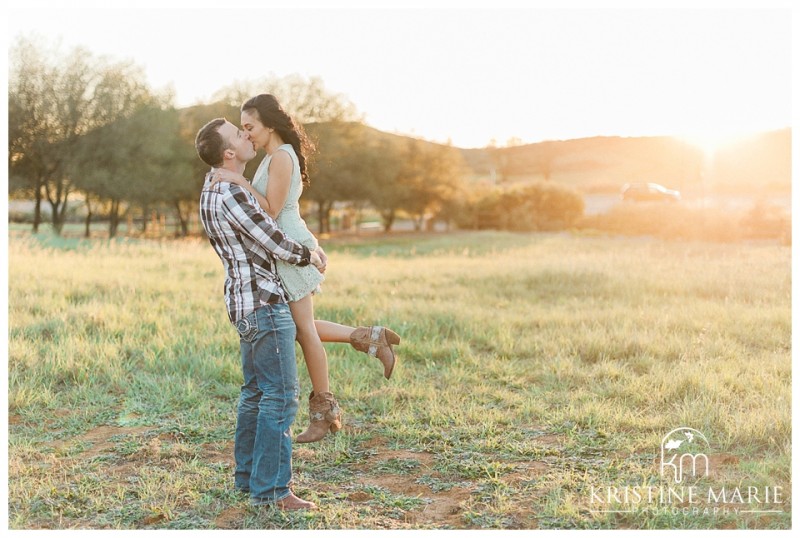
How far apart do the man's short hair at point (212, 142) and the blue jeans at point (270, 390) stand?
90 centimetres

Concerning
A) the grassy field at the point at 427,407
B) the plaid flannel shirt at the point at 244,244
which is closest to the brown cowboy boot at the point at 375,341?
the grassy field at the point at 427,407

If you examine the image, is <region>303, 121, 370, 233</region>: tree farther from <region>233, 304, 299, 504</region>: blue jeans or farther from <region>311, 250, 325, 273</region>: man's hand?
<region>233, 304, 299, 504</region>: blue jeans

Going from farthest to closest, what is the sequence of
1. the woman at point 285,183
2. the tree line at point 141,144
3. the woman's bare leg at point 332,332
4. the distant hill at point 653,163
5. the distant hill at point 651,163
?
the distant hill at point 653,163, the distant hill at point 651,163, the tree line at point 141,144, the woman's bare leg at point 332,332, the woman at point 285,183

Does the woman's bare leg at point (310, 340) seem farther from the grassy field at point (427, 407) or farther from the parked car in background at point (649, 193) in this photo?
the parked car in background at point (649, 193)

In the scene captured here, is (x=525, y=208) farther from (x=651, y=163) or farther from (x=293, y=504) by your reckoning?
(x=293, y=504)

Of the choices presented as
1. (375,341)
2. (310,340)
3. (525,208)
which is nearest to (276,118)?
(310,340)

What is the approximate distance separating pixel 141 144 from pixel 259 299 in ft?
115

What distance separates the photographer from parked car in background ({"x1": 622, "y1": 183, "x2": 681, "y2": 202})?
3372 cm

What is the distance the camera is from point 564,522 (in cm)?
417

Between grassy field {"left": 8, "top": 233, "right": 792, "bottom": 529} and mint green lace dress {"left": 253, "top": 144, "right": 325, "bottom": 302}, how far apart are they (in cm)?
127

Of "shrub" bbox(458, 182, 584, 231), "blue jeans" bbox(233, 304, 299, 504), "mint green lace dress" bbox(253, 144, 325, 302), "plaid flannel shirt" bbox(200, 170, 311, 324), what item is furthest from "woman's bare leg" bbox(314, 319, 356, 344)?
"shrub" bbox(458, 182, 584, 231)

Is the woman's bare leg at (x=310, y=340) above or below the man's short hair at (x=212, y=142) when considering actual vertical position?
below

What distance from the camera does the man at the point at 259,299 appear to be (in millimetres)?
4031

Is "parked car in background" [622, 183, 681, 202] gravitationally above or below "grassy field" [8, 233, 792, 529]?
above
